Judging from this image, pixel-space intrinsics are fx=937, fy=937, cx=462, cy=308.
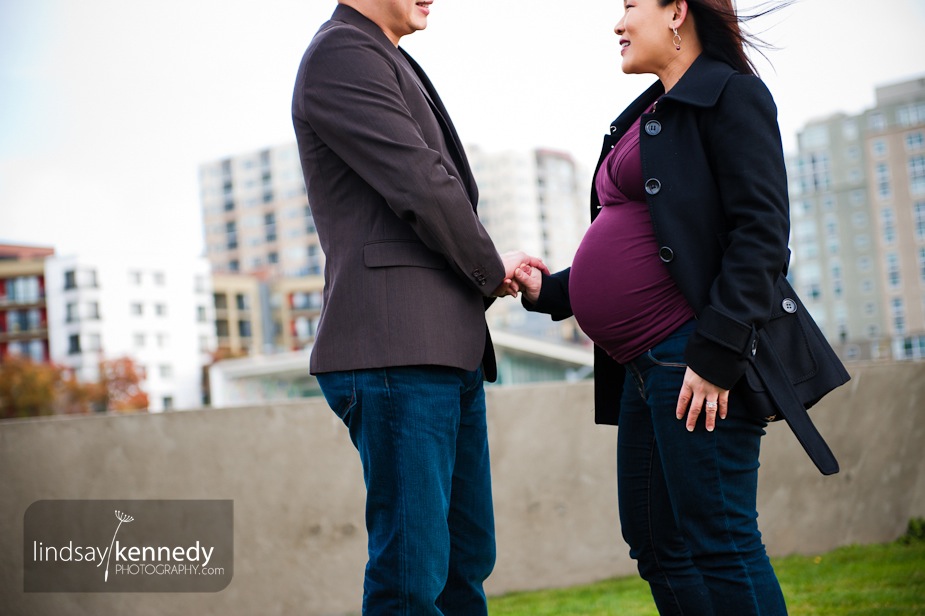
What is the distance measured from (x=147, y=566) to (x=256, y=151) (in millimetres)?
109755

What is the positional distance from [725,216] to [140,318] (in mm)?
87165

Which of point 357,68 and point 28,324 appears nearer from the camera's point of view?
point 357,68

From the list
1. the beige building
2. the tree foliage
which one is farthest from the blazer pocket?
the beige building

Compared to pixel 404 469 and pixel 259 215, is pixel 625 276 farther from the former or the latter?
pixel 259 215

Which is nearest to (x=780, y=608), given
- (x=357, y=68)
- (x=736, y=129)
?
(x=736, y=129)

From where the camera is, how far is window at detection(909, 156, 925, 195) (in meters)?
94.4

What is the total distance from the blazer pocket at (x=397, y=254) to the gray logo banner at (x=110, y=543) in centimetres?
244

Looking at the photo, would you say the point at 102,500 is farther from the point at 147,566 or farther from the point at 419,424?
the point at 419,424

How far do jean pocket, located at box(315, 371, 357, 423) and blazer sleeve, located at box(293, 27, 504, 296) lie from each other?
0.32 metres

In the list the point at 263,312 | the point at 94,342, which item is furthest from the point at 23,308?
the point at 263,312

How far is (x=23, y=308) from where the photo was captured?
77.8 metres

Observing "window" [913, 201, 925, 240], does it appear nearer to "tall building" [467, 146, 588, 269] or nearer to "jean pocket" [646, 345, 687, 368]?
"tall building" [467, 146, 588, 269]

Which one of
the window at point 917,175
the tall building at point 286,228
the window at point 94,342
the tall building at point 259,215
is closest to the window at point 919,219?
the window at point 917,175

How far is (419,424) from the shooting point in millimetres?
1871
